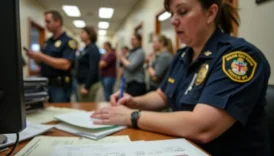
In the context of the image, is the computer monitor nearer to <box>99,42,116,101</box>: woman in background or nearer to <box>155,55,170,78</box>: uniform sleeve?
<box>155,55,170,78</box>: uniform sleeve

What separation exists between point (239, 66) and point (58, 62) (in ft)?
5.16

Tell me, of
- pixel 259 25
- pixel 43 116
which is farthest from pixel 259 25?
pixel 43 116

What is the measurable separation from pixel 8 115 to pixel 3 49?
0.40 ft

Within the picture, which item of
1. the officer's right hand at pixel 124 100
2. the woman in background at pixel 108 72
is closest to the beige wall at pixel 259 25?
the officer's right hand at pixel 124 100

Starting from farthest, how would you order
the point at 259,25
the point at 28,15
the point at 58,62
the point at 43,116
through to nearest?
the point at 28,15, the point at 58,62, the point at 259,25, the point at 43,116

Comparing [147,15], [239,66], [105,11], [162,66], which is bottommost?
[162,66]

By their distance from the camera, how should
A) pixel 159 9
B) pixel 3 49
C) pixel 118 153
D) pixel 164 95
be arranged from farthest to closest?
pixel 159 9
pixel 164 95
pixel 118 153
pixel 3 49

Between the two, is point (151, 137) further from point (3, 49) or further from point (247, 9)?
point (247, 9)

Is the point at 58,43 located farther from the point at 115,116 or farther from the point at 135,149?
the point at 135,149

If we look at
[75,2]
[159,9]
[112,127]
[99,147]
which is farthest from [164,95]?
[75,2]

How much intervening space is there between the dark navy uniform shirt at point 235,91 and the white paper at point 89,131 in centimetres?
29

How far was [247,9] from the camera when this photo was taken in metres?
1.62

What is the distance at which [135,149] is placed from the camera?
62 cm

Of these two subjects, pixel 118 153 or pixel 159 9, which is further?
pixel 159 9
